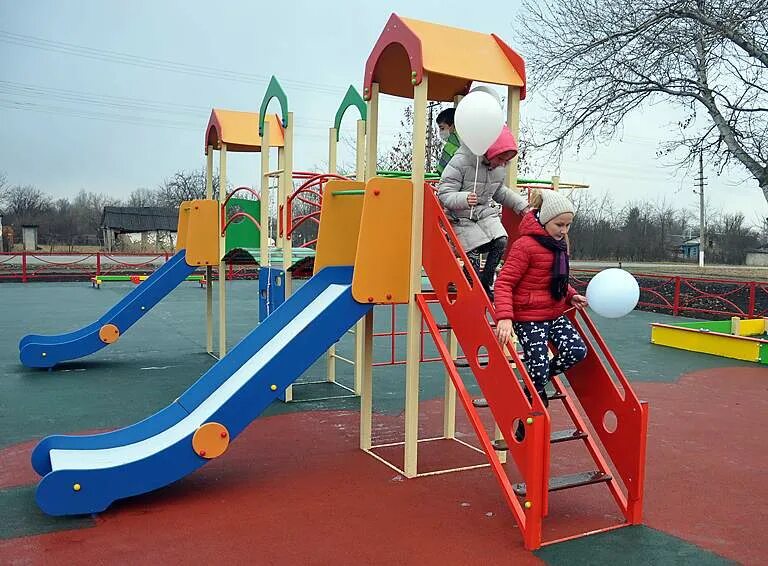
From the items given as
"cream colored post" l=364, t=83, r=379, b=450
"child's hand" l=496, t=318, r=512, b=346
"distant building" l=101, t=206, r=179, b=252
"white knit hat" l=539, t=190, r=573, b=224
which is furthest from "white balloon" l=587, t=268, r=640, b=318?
"distant building" l=101, t=206, r=179, b=252

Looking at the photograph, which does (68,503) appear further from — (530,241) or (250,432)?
(530,241)

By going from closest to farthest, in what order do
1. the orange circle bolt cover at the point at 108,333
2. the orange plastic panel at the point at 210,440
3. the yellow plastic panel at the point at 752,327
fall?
the orange plastic panel at the point at 210,440, the orange circle bolt cover at the point at 108,333, the yellow plastic panel at the point at 752,327

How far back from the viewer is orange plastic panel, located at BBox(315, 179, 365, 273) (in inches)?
221

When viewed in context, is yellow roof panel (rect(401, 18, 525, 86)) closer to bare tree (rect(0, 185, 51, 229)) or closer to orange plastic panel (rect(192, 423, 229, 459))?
orange plastic panel (rect(192, 423, 229, 459))

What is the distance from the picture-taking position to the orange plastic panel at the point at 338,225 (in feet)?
18.4

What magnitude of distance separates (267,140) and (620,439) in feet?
18.3

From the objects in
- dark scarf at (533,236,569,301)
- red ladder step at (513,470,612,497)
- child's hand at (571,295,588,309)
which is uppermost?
dark scarf at (533,236,569,301)

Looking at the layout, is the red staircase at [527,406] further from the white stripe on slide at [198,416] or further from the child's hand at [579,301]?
the white stripe on slide at [198,416]

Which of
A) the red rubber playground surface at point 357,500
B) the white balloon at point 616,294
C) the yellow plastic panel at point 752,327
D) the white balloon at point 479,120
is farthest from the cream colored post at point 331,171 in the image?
the yellow plastic panel at point 752,327

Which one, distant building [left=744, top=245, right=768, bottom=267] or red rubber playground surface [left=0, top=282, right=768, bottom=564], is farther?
distant building [left=744, top=245, right=768, bottom=267]

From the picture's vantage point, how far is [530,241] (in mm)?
4184

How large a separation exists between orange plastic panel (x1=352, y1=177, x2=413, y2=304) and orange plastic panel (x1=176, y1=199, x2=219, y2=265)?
5.27 meters

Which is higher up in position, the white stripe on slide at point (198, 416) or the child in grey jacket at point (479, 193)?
the child in grey jacket at point (479, 193)

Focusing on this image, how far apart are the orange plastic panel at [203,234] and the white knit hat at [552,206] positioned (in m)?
6.47
